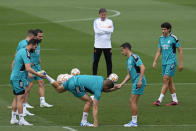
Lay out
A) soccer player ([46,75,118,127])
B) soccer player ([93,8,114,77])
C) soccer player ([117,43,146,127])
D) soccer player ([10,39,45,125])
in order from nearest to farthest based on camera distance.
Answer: soccer player ([46,75,118,127]) → soccer player ([10,39,45,125]) → soccer player ([117,43,146,127]) → soccer player ([93,8,114,77])

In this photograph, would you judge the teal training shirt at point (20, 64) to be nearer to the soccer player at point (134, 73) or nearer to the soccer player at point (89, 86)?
the soccer player at point (89, 86)

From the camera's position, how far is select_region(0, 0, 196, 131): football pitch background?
1911 cm

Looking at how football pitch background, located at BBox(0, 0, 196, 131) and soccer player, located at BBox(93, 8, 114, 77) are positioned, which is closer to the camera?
football pitch background, located at BBox(0, 0, 196, 131)

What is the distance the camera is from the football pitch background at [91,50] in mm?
19109

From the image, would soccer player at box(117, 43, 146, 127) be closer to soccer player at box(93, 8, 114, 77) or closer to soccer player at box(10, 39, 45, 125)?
soccer player at box(10, 39, 45, 125)

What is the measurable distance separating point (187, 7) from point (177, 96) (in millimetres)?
28824

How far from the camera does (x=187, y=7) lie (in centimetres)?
5047

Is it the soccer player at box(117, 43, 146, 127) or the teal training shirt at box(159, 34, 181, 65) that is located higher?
the teal training shirt at box(159, 34, 181, 65)

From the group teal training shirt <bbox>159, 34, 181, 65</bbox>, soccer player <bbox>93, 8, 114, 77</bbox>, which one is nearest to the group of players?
teal training shirt <bbox>159, 34, 181, 65</bbox>

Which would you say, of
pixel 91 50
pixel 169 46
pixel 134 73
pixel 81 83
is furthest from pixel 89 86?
pixel 91 50

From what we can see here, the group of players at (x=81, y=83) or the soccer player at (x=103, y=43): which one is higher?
the soccer player at (x=103, y=43)

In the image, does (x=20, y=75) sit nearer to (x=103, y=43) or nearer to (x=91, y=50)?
(x=103, y=43)

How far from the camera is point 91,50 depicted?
32.9m

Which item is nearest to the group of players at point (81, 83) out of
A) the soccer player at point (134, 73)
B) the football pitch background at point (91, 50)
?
the soccer player at point (134, 73)
